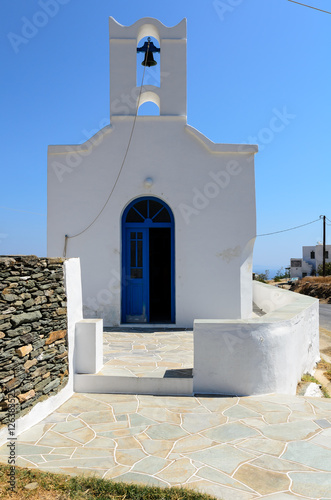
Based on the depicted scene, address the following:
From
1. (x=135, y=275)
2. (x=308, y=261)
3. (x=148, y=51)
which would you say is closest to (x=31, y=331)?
(x=135, y=275)

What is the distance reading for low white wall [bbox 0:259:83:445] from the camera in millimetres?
4656

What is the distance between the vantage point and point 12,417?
164 inches

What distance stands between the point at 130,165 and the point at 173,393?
5.26 meters

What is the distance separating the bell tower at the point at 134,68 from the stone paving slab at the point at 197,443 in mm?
6409

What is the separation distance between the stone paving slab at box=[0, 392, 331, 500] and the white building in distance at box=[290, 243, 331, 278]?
5238 centimetres

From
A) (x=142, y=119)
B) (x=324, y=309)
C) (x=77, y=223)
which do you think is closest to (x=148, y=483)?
(x=77, y=223)

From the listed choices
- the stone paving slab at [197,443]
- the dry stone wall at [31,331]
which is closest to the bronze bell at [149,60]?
the dry stone wall at [31,331]

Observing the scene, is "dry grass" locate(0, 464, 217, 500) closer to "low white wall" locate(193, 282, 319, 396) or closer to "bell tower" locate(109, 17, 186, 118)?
"low white wall" locate(193, 282, 319, 396)

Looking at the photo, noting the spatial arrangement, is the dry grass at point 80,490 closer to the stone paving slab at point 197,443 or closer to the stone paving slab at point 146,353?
the stone paving slab at point 197,443

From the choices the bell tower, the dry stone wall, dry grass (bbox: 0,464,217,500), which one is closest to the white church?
the bell tower

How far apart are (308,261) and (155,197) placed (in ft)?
168

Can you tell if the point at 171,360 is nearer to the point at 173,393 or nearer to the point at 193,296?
the point at 173,393

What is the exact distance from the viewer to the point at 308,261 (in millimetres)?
56000

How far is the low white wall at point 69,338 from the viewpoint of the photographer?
15.3ft
